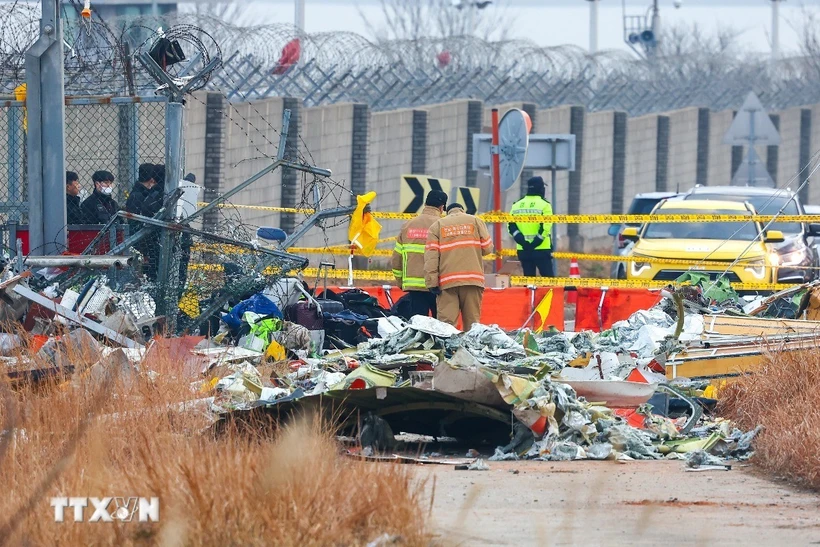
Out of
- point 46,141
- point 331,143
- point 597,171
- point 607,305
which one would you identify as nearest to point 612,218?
point 607,305

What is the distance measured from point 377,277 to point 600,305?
364 centimetres

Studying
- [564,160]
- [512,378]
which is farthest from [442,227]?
[564,160]

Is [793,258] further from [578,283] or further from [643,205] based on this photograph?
[643,205]

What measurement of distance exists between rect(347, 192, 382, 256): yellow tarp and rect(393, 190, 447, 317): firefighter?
0.82 m

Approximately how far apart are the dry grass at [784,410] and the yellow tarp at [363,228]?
3.86 metres

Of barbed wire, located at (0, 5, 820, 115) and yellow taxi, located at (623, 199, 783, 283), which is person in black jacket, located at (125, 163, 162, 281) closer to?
barbed wire, located at (0, 5, 820, 115)

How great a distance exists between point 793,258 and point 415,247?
259 inches

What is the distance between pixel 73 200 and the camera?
13.5 m

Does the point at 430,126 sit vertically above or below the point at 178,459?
above

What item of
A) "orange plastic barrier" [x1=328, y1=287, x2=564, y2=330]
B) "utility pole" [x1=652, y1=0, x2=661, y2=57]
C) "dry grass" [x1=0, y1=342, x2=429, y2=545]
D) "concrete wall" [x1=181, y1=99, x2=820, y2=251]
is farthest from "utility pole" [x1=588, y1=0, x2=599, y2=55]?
"dry grass" [x1=0, y1=342, x2=429, y2=545]

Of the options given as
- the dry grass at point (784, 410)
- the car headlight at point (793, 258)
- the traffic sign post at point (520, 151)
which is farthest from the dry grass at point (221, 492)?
the car headlight at point (793, 258)

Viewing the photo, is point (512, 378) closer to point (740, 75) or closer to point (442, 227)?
point (442, 227)

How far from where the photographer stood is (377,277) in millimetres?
18156

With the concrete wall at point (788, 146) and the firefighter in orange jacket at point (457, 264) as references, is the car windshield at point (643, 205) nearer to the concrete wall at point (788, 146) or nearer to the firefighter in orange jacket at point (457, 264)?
the firefighter in orange jacket at point (457, 264)
